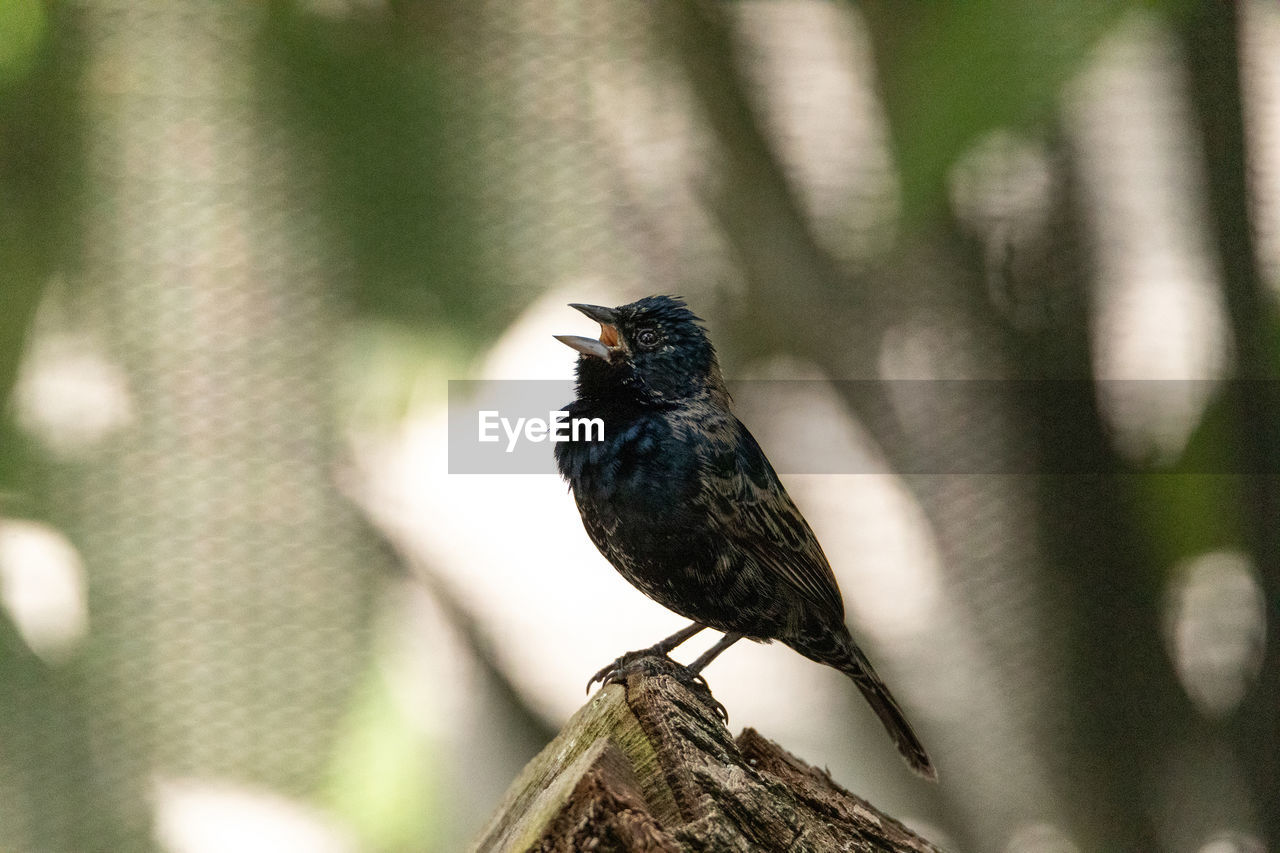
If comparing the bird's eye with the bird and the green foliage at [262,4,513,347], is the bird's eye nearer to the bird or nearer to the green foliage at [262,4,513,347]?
the bird

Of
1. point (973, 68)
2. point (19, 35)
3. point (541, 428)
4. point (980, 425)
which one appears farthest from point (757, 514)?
point (19, 35)

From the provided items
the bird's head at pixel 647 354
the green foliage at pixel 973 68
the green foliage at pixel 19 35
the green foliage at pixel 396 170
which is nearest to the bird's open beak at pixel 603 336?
the bird's head at pixel 647 354

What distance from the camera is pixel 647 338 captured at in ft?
6.29

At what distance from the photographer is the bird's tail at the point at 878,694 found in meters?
1.99

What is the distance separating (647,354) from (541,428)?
47cm

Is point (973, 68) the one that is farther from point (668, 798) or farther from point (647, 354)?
point (668, 798)

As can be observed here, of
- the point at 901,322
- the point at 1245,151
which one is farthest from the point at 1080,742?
the point at 1245,151

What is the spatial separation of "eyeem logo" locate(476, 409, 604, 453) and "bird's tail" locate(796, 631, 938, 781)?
25.5 inches

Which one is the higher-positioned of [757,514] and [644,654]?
[757,514]

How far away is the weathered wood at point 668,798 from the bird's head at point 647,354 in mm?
643

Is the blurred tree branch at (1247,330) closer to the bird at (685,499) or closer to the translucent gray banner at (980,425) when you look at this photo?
the translucent gray banner at (980,425)

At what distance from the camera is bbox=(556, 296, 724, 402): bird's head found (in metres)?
1.88

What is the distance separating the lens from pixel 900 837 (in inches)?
53.3

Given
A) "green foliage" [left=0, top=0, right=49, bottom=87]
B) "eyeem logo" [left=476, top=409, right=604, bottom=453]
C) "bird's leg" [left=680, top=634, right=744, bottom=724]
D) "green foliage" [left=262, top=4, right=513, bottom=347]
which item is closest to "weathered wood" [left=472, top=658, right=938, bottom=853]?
"bird's leg" [left=680, top=634, right=744, bottom=724]
